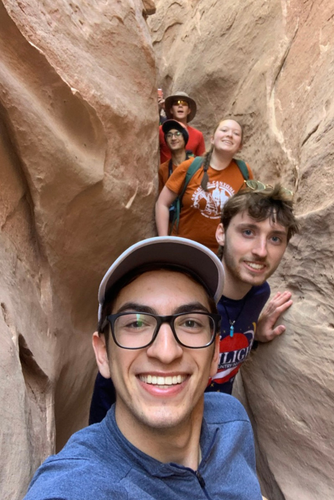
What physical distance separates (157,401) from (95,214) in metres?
1.55

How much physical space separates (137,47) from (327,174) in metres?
1.48

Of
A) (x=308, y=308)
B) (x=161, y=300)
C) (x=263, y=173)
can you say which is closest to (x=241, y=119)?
(x=263, y=173)

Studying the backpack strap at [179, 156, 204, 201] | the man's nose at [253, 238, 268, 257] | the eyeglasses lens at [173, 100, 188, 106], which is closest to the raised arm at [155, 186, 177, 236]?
the backpack strap at [179, 156, 204, 201]

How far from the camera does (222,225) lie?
2.12m

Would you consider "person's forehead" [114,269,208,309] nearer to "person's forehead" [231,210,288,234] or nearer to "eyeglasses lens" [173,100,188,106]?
"person's forehead" [231,210,288,234]

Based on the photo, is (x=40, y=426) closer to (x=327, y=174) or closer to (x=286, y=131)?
(x=327, y=174)

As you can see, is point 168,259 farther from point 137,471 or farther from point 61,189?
point 61,189

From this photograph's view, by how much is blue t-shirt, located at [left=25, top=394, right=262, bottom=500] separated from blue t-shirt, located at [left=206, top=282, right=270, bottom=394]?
660mm

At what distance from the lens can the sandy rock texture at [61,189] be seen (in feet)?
5.37

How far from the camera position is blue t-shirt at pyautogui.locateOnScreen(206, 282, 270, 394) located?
1.96 meters

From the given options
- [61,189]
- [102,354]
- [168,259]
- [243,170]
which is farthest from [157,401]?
[243,170]

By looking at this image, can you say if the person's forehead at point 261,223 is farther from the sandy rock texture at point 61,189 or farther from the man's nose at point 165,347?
the man's nose at point 165,347

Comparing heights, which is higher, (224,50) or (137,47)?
(224,50)

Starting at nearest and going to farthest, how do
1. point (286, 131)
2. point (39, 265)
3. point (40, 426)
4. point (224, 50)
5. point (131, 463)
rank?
point (131, 463) < point (40, 426) < point (39, 265) < point (286, 131) < point (224, 50)
